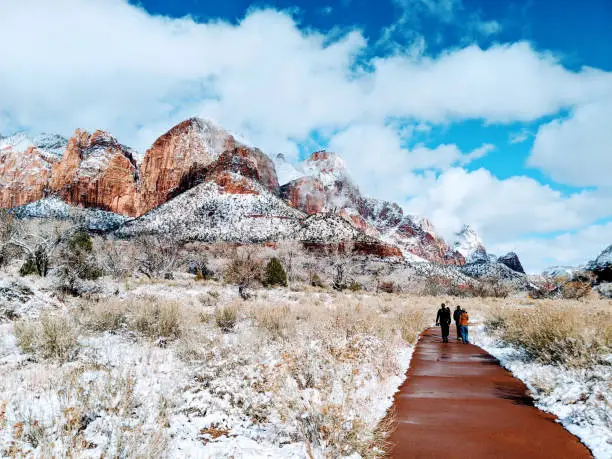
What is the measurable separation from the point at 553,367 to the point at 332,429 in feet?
19.2

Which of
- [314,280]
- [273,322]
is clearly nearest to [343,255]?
[314,280]

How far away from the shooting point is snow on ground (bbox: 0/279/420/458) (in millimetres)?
3795

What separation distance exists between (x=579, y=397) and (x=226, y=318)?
9.84 metres

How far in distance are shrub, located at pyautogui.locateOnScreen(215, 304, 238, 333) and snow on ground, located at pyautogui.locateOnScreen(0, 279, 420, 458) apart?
4094 mm

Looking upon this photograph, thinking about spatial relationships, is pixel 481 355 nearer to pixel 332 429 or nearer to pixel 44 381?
pixel 332 429

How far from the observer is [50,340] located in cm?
746

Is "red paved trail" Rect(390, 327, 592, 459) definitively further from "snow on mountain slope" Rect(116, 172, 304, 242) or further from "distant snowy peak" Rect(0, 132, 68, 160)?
"distant snowy peak" Rect(0, 132, 68, 160)

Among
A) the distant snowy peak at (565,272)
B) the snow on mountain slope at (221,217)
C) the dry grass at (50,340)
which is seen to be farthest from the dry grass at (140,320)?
the distant snowy peak at (565,272)

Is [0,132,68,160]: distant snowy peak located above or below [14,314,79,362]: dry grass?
above

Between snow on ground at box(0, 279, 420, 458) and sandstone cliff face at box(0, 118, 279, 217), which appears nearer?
snow on ground at box(0, 279, 420, 458)

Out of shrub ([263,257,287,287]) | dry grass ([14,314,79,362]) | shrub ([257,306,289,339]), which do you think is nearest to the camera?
dry grass ([14,314,79,362])

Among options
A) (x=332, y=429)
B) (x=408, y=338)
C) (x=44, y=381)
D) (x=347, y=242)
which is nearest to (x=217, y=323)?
(x=408, y=338)

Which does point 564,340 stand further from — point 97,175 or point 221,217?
point 97,175

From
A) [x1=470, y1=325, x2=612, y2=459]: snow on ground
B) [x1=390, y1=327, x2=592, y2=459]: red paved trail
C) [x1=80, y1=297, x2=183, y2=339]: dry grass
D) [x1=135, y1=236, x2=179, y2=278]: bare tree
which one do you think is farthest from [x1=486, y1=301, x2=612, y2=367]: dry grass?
[x1=135, y1=236, x2=179, y2=278]: bare tree
